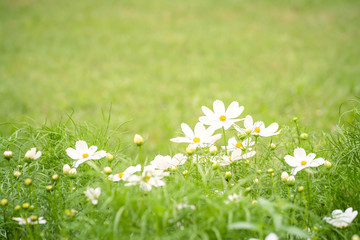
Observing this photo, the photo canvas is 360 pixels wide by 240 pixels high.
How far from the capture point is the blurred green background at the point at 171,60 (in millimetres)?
3974

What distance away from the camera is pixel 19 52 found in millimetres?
7195

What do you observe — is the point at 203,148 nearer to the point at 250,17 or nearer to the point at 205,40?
the point at 205,40

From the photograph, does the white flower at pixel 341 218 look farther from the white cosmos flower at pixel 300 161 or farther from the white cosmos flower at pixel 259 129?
the white cosmos flower at pixel 259 129

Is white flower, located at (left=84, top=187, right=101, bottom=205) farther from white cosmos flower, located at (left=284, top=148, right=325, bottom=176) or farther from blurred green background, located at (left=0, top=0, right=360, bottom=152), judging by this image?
white cosmos flower, located at (left=284, top=148, right=325, bottom=176)

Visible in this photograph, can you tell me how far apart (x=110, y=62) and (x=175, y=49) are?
1.67 metres

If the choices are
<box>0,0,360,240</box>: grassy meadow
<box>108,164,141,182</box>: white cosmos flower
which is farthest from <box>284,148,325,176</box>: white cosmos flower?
<box>108,164,141,182</box>: white cosmos flower

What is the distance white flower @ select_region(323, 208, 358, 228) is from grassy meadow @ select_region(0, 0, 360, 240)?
0.8 inches

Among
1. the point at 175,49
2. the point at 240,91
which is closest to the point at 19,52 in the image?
the point at 175,49

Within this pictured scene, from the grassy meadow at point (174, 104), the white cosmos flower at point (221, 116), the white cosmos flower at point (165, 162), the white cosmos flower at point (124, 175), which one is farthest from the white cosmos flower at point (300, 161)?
the white cosmos flower at point (124, 175)

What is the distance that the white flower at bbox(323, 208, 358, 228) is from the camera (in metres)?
0.72

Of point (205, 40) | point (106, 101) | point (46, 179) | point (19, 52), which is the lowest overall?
point (46, 179)

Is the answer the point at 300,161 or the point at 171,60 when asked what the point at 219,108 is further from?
the point at 171,60

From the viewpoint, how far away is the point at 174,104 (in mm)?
4230

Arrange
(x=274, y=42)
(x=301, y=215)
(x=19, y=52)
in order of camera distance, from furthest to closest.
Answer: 1. (x=274, y=42)
2. (x=19, y=52)
3. (x=301, y=215)
